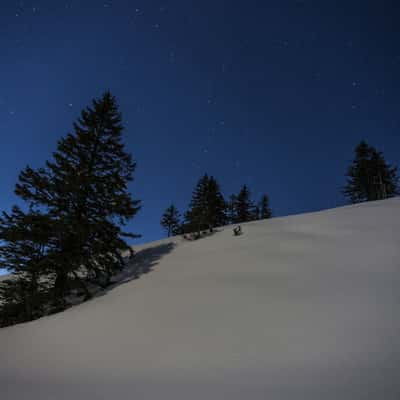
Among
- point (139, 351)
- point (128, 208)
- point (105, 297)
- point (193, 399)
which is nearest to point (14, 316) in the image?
point (105, 297)

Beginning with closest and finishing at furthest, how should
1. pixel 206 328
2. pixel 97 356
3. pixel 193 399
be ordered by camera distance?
pixel 193 399
pixel 97 356
pixel 206 328

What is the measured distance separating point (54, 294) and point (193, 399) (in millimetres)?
6544

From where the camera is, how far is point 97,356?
3.16 m

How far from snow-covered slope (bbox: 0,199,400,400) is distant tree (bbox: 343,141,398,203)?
1123 inches

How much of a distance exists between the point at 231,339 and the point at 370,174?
35009 millimetres

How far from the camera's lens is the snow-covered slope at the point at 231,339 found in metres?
2.33

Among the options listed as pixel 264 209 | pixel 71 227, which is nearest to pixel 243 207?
pixel 264 209

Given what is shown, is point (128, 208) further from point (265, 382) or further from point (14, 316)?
point (265, 382)

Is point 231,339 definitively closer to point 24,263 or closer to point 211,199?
point 24,263

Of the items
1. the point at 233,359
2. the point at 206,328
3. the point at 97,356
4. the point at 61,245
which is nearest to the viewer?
the point at 233,359

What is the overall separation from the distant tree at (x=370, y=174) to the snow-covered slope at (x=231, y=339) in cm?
2852

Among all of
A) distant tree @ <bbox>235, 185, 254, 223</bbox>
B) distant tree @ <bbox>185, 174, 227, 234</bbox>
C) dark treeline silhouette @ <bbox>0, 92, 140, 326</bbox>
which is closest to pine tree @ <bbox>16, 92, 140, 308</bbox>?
dark treeline silhouette @ <bbox>0, 92, 140, 326</bbox>

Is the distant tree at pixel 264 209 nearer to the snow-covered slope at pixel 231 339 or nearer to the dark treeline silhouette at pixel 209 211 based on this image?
the dark treeline silhouette at pixel 209 211

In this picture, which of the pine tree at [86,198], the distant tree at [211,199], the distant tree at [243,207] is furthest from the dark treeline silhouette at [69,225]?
the distant tree at [243,207]
